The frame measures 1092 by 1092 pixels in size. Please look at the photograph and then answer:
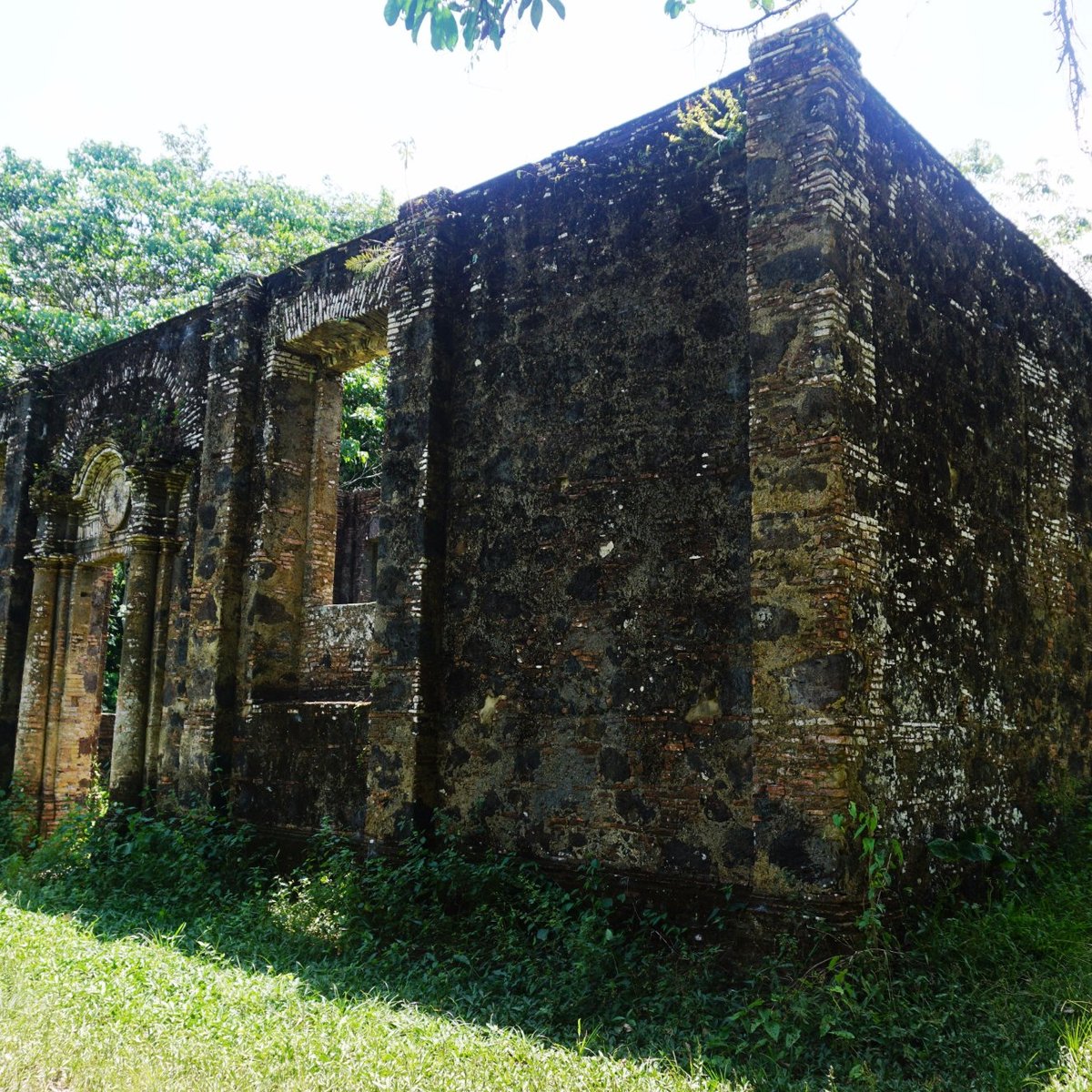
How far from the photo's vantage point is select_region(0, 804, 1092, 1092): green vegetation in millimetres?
4113

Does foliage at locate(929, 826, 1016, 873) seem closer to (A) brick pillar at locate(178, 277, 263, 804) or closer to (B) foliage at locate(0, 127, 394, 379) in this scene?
(A) brick pillar at locate(178, 277, 263, 804)

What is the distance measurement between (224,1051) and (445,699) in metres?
2.87

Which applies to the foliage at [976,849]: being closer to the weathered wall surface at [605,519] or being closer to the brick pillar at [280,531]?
the weathered wall surface at [605,519]

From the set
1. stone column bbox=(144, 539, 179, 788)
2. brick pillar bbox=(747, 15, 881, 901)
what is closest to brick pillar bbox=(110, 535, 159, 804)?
stone column bbox=(144, 539, 179, 788)

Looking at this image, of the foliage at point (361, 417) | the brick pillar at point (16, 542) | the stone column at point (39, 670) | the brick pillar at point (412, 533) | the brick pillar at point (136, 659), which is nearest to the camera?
the brick pillar at point (412, 533)

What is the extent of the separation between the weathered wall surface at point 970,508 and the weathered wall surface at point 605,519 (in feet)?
2.71

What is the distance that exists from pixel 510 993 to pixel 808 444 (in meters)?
3.11

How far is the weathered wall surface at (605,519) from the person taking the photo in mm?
Result: 5684

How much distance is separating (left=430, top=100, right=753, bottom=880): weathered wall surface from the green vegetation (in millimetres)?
567

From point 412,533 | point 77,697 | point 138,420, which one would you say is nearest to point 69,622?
point 77,697

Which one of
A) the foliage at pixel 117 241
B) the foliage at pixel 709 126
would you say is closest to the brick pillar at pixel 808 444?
the foliage at pixel 709 126

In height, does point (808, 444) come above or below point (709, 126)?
below

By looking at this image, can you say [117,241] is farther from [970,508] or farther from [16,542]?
[970,508]

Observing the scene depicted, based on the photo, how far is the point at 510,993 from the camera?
5.12m
